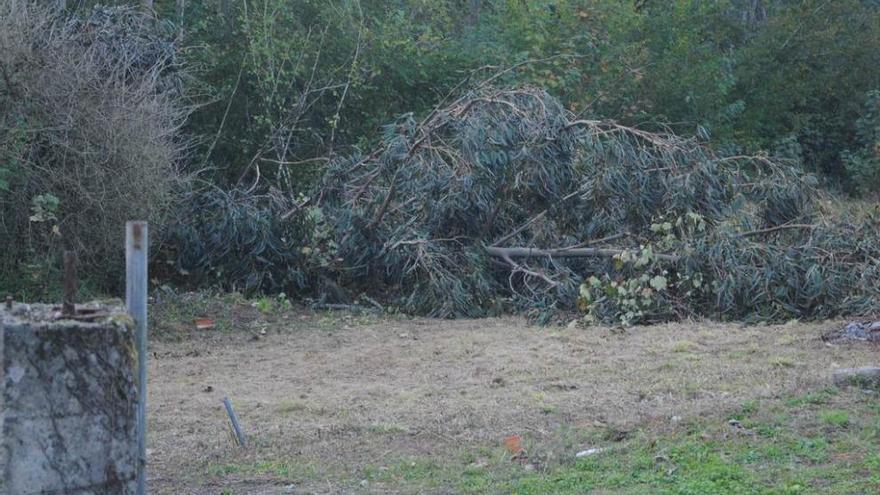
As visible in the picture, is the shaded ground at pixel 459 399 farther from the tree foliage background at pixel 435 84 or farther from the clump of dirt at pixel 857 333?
the tree foliage background at pixel 435 84

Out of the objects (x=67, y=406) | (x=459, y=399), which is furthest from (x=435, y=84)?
(x=67, y=406)

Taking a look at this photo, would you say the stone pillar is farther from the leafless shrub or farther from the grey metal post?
the leafless shrub

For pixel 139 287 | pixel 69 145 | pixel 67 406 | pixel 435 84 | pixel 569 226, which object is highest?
pixel 435 84

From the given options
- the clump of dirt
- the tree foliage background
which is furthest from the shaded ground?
the tree foliage background

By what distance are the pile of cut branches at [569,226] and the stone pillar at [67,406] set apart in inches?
296

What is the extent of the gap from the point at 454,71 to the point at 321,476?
1251 centimetres

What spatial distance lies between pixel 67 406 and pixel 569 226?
9225 millimetres

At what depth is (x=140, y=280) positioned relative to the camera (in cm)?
440

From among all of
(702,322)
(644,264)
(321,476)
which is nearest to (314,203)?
(644,264)

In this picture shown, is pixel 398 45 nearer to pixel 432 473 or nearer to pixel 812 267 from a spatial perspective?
pixel 812 267

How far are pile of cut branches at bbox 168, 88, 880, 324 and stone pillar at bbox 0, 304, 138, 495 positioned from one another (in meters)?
7.51

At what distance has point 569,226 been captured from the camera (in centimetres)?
1278

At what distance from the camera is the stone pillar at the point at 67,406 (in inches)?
157

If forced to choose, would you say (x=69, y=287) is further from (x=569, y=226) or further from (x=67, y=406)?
(x=569, y=226)
